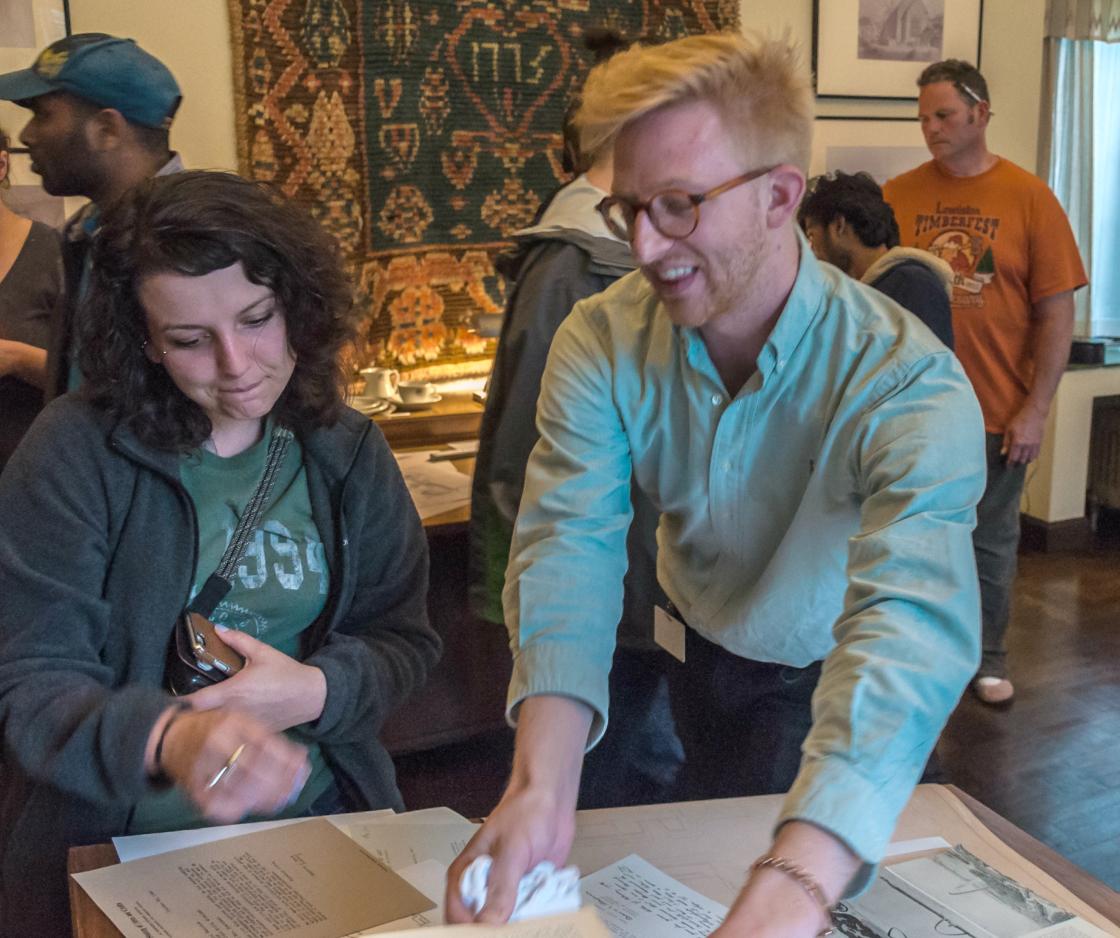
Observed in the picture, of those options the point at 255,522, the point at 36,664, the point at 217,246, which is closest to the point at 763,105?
the point at 217,246

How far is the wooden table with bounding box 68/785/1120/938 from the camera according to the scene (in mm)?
1123

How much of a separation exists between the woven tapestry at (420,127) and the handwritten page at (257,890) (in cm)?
218

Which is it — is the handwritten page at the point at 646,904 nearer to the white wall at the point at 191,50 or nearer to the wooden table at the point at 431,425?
the wooden table at the point at 431,425

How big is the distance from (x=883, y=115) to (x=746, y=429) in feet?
10.6

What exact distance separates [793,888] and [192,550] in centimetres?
80

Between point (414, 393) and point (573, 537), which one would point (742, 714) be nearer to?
point (573, 537)

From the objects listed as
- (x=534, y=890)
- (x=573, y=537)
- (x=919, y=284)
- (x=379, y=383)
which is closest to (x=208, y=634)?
(x=573, y=537)

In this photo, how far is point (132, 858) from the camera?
120 cm

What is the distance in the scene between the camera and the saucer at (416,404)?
3.19 meters

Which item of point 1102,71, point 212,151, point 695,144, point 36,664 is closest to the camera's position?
point 695,144

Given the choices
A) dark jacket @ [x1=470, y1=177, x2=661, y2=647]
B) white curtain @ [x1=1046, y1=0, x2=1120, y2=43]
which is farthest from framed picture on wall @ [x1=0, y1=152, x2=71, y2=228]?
white curtain @ [x1=1046, y1=0, x2=1120, y2=43]

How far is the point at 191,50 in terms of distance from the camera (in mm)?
3006

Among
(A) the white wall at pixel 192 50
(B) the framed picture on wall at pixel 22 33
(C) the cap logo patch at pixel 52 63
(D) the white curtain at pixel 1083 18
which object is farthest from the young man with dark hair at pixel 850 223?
(D) the white curtain at pixel 1083 18

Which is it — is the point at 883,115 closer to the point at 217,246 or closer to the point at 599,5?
Result: the point at 599,5
